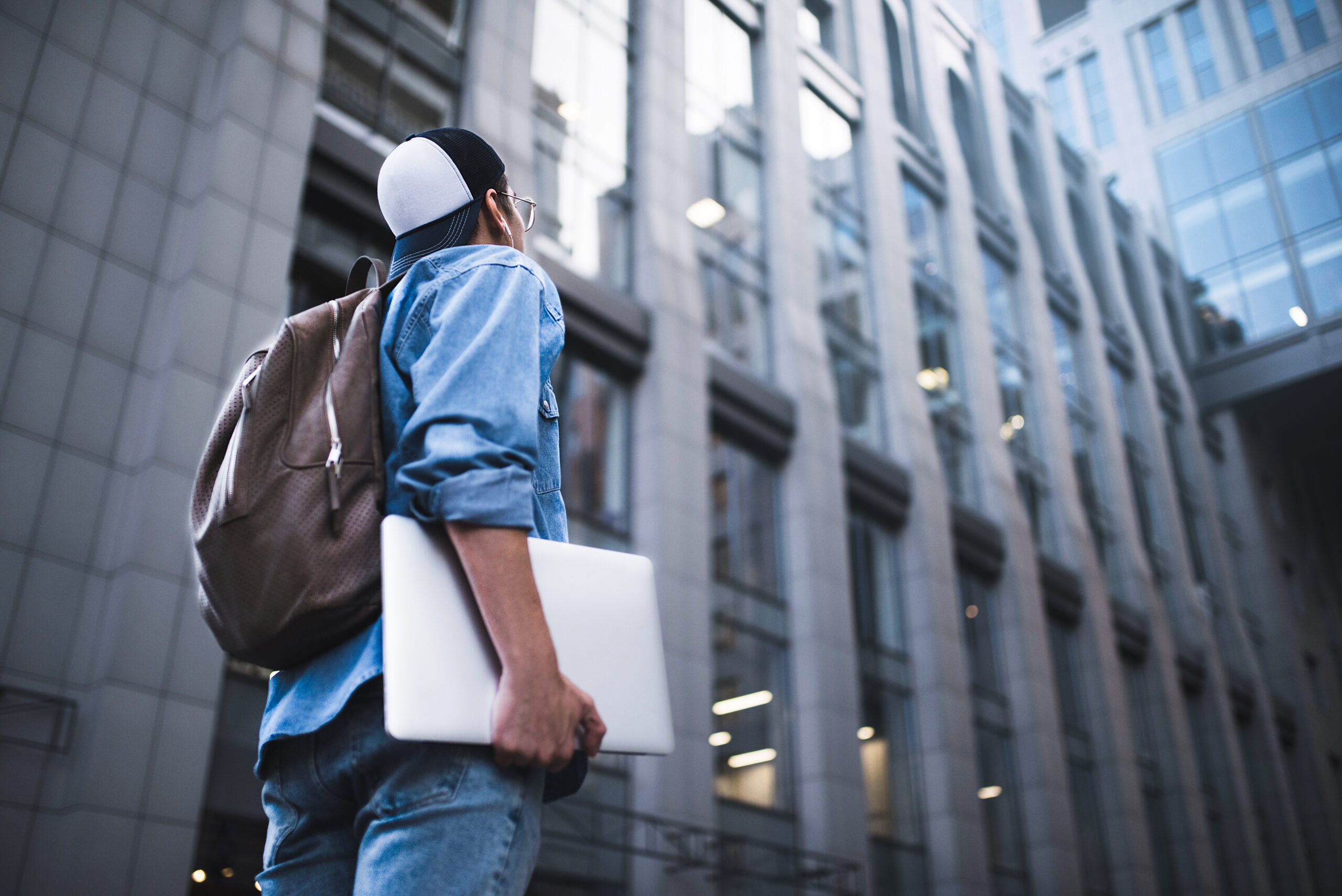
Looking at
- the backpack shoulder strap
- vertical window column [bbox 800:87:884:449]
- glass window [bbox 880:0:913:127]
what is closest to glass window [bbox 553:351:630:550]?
vertical window column [bbox 800:87:884:449]

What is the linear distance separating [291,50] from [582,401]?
19.4 feet

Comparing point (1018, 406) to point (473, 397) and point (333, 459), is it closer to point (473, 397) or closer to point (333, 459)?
point (473, 397)

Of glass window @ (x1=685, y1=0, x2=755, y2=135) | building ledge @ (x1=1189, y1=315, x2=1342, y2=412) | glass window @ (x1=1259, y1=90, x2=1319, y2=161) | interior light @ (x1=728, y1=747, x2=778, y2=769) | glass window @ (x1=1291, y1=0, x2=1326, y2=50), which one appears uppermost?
glass window @ (x1=1291, y1=0, x2=1326, y2=50)

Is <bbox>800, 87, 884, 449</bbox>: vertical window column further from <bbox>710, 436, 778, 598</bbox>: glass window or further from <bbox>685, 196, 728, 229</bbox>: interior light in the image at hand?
<bbox>710, 436, 778, 598</bbox>: glass window

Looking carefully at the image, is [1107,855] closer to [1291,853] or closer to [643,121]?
[1291,853]

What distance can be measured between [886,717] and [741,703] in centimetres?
422

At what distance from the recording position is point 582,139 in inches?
699

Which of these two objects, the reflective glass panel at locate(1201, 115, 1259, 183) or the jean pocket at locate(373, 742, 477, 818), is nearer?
the jean pocket at locate(373, 742, 477, 818)

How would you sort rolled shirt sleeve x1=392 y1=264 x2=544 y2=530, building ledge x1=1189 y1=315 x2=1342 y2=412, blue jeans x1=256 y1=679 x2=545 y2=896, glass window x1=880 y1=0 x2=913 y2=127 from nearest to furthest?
blue jeans x1=256 y1=679 x2=545 y2=896, rolled shirt sleeve x1=392 y1=264 x2=544 y2=530, glass window x1=880 y1=0 x2=913 y2=127, building ledge x1=1189 y1=315 x2=1342 y2=412

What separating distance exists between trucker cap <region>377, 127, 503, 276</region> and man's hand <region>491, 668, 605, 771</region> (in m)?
0.95

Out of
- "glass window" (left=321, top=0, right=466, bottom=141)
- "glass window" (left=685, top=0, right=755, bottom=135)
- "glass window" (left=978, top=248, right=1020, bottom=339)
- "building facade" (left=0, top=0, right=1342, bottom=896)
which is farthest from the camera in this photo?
"glass window" (left=978, top=248, right=1020, bottom=339)


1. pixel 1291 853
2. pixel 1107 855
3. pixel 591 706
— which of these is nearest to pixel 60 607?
pixel 591 706

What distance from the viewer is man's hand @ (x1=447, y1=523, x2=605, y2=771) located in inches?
68.7

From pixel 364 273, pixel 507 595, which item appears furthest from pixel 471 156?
pixel 507 595
